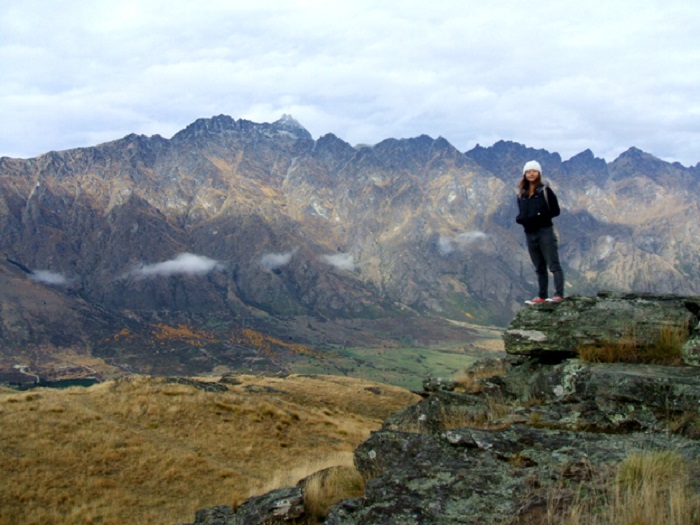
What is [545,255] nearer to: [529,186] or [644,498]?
[529,186]

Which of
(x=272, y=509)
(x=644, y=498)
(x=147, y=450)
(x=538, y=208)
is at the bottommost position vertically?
(x=147, y=450)

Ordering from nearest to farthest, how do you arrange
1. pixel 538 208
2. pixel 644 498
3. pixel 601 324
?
pixel 644 498
pixel 601 324
pixel 538 208

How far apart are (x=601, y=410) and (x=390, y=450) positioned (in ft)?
13.2

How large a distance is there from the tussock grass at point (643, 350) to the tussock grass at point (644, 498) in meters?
5.63

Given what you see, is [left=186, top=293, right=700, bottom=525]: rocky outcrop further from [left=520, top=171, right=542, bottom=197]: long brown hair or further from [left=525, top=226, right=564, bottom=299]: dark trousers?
[left=520, top=171, right=542, bottom=197]: long brown hair

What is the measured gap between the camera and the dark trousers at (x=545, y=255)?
1552 cm

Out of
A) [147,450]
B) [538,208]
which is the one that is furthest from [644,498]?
[147,450]

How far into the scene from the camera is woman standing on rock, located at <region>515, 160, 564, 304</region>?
15.1 m

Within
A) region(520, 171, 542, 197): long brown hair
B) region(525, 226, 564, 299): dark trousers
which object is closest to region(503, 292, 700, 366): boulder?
region(525, 226, 564, 299): dark trousers

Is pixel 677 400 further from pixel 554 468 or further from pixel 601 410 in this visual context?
pixel 554 468

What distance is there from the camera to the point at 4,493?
16344 mm

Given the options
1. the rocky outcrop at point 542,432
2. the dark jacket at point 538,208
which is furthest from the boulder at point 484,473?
the dark jacket at point 538,208

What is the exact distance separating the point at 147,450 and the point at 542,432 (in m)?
18.7

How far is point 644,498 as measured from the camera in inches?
209
